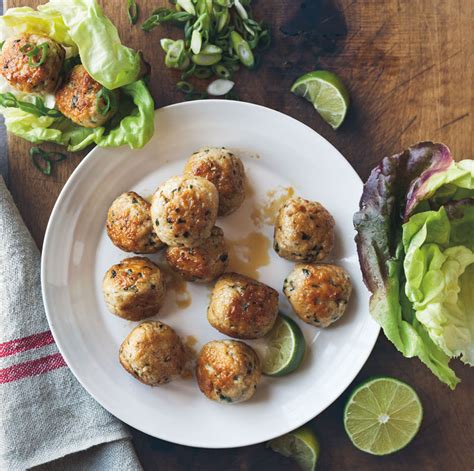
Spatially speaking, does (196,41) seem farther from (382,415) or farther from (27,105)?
(382,415)

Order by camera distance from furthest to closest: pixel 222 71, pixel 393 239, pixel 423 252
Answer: pixel 222 71 → pixel 393 239 → pixel 423 252

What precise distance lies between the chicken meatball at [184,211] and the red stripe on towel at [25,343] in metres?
0.96

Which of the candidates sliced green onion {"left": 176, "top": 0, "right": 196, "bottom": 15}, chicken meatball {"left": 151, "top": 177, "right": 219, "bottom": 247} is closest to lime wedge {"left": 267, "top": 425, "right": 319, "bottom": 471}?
chicken meatball {"left": 151, "top": 177, "right": 219, "bottom": 247}

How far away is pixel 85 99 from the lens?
3271mm

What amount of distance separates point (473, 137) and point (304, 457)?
6.53 ft

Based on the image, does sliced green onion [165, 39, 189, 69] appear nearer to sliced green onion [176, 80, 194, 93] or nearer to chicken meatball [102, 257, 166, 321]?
sliced green onion [176, 80, 194, 93]

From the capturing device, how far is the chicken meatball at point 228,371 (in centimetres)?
315

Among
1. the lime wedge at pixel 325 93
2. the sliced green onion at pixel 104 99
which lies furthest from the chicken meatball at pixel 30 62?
the lime wedge at pixel 325 93

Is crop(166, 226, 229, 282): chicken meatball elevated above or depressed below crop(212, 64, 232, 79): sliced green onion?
below

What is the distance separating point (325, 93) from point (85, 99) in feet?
4.16

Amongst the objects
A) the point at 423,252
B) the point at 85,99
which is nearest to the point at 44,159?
the point at 85,99

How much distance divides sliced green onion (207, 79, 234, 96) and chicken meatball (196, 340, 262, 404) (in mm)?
1360

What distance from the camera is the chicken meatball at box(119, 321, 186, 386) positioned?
316cm

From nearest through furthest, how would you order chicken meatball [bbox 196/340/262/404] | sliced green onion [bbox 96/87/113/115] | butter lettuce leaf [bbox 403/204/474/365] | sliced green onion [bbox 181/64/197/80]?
1. butter lettuce leaf [bbox 403/204/474/365]
2. chicken meatball [bbox 196/340/262/404]
3. sliced green onion [bbox 96/87/113/115]
4. sliced green onion [bbox 181/64/197/80]
